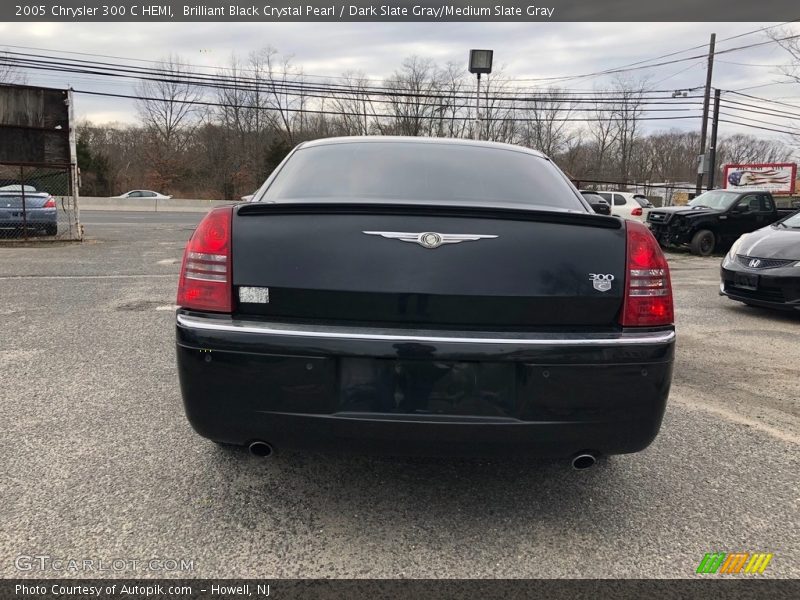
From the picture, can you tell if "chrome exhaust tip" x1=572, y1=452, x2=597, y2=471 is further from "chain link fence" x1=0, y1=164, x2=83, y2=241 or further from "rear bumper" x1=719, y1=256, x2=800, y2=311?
"chain link fence" x1=0, y1=164, x2=83, y2=241

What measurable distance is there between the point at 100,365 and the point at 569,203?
3.54 metres

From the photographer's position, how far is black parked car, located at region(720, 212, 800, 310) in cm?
610

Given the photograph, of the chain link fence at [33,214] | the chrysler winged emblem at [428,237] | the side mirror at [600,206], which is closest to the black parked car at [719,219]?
the side mirror at [600,206]

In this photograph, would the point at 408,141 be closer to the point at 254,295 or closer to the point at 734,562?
the point at 254,295

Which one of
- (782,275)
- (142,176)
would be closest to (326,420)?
(782,275)

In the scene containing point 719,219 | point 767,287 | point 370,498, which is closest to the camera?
point 370,498

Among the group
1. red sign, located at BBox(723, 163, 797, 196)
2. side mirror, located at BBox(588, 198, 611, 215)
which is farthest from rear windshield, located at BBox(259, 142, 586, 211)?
red sign, located at BBox(723, 163, 797, 196)

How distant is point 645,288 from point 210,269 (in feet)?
5.40

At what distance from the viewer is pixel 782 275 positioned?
20.1 feet

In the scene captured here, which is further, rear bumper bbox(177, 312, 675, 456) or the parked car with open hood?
the parked car with open hood

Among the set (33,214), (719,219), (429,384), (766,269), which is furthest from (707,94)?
(429,384)

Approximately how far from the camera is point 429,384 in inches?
79.0

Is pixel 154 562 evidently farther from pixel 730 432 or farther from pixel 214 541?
pixel 730 432

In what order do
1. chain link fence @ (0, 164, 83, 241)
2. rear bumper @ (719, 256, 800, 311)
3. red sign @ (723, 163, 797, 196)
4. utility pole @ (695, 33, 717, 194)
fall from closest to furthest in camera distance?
rear bumper @ (719, 256, 800, 311), chain link fence @ (0, 164, 83, 241), utility pole @ (695, 33, 717, 194), red sign @ (723, 163, 797, 196)
